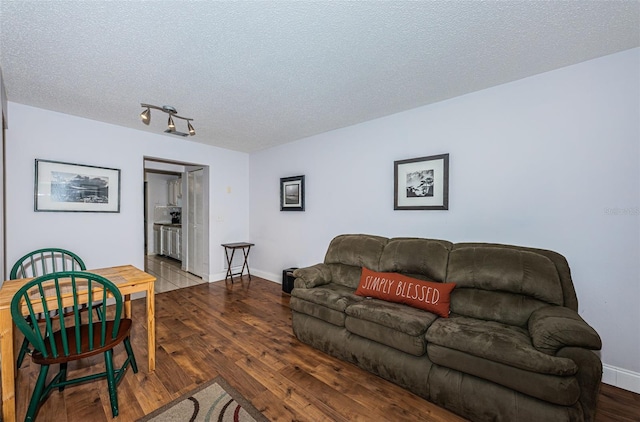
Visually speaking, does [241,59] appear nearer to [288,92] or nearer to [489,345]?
[288,92]

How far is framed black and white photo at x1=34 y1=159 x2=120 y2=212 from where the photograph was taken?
3.15 m

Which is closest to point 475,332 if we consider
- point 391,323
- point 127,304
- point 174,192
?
point 391,323

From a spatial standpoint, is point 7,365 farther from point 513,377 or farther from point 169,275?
point 169,275

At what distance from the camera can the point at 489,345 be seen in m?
1.63

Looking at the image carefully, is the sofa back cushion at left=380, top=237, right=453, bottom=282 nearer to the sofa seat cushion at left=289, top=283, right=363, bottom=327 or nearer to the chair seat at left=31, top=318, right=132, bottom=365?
the sofa seat cushion at left=289, top=283, right=363, bottom=327

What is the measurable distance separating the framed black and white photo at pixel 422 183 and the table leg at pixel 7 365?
332 centimetres

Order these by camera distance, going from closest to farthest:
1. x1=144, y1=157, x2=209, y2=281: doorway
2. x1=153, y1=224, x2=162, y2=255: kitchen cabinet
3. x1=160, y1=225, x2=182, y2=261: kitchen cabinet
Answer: x1=144, y1=157, x2=209, y2=281: doorway → x1=160, y1=225, x2=182, y2=261: kitchen cabinet → x1=153, y1=224, x2=162, y2=255: kitchen cabinet

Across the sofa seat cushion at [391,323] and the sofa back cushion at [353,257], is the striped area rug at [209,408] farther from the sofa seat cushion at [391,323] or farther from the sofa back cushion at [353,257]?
the sofa back cushion at [353,257]

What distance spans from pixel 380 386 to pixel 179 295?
3355 millimetres

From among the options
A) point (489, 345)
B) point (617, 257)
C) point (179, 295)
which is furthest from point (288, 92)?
point (179, 295)

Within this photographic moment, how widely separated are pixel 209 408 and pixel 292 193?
3.19 meters

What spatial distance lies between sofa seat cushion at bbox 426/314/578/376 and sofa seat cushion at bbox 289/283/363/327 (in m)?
0.77

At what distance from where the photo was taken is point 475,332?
1752 millimetres

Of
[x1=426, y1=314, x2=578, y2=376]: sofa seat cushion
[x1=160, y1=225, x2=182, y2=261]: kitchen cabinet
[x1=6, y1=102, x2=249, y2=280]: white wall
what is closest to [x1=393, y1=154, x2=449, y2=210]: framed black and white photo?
[x1=426, y1=314, x2=578, y2=376]: sofa seat cushion
